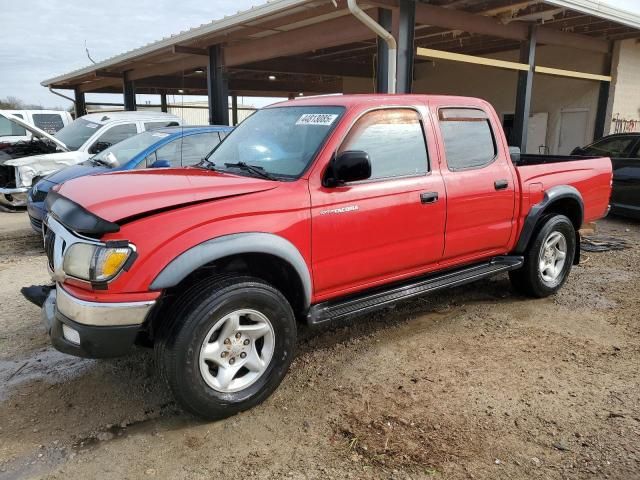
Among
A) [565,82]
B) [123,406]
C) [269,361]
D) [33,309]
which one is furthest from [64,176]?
[565,82]

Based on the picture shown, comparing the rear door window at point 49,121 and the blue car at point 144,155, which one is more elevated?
the rear door window at point 49,121

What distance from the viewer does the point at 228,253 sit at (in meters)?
2.90

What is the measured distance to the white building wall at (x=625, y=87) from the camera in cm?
1275

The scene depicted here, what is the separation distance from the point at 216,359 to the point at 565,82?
14.0 meters

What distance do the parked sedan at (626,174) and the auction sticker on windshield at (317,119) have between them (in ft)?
23.5

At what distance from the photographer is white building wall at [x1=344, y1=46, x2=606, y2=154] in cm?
1324

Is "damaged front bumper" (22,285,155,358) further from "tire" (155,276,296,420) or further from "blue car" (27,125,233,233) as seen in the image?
"blue car" (27,125,233,233)

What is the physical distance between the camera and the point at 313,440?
288cm

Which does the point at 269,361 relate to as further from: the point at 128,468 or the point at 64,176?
the point at 64,176

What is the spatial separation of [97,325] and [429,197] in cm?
244

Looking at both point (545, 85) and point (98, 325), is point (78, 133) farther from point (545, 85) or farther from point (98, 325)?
point (545, 85)

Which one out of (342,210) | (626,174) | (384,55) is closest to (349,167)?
(342,210)

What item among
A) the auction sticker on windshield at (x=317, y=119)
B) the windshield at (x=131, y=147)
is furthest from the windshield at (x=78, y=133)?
the auction sticker on windshield at (x=317, y=119)

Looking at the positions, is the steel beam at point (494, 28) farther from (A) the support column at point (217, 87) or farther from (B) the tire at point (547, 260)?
(A) the support column at point (217, 87)
